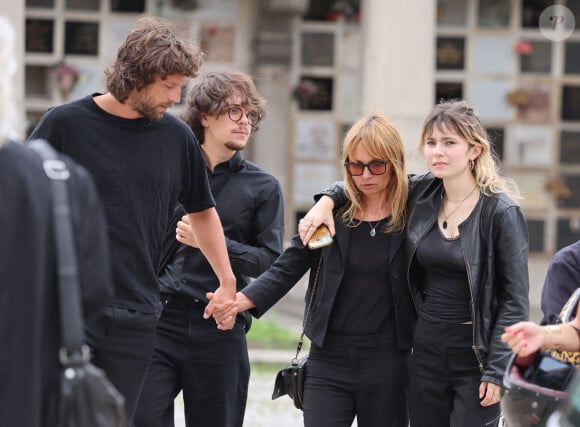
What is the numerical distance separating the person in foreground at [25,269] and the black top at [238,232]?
A: 236 cm

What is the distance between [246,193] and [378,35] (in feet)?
26.4

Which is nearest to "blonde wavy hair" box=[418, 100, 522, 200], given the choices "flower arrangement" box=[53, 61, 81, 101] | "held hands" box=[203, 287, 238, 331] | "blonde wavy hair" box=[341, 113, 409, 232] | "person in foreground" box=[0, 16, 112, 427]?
"blonde wavy hair" box=[341, 113, 409, 232]

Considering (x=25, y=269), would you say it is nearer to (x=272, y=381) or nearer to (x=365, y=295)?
(x=365, y=295)

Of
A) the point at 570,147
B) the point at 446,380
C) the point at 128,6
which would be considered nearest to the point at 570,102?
the point at 570,147

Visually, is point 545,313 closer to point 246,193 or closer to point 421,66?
point 246,193

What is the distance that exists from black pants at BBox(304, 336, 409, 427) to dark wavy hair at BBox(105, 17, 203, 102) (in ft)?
4.22

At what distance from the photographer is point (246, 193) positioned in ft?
20.3

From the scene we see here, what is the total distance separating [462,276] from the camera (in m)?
5.41

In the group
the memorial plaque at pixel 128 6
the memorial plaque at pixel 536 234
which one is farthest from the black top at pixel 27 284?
the memorial plaque at pixel 536 234

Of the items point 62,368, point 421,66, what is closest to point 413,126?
point 421,66

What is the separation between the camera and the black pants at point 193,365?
5.98 m

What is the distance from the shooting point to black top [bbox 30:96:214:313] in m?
4.96

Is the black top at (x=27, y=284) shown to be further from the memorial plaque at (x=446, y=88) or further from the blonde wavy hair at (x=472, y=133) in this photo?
the memorial plaque at (x=446, y=88)

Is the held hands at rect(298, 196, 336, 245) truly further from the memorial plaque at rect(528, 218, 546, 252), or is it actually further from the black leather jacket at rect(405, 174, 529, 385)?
the memorial plaque at rect(528, 218, 546, 252)
